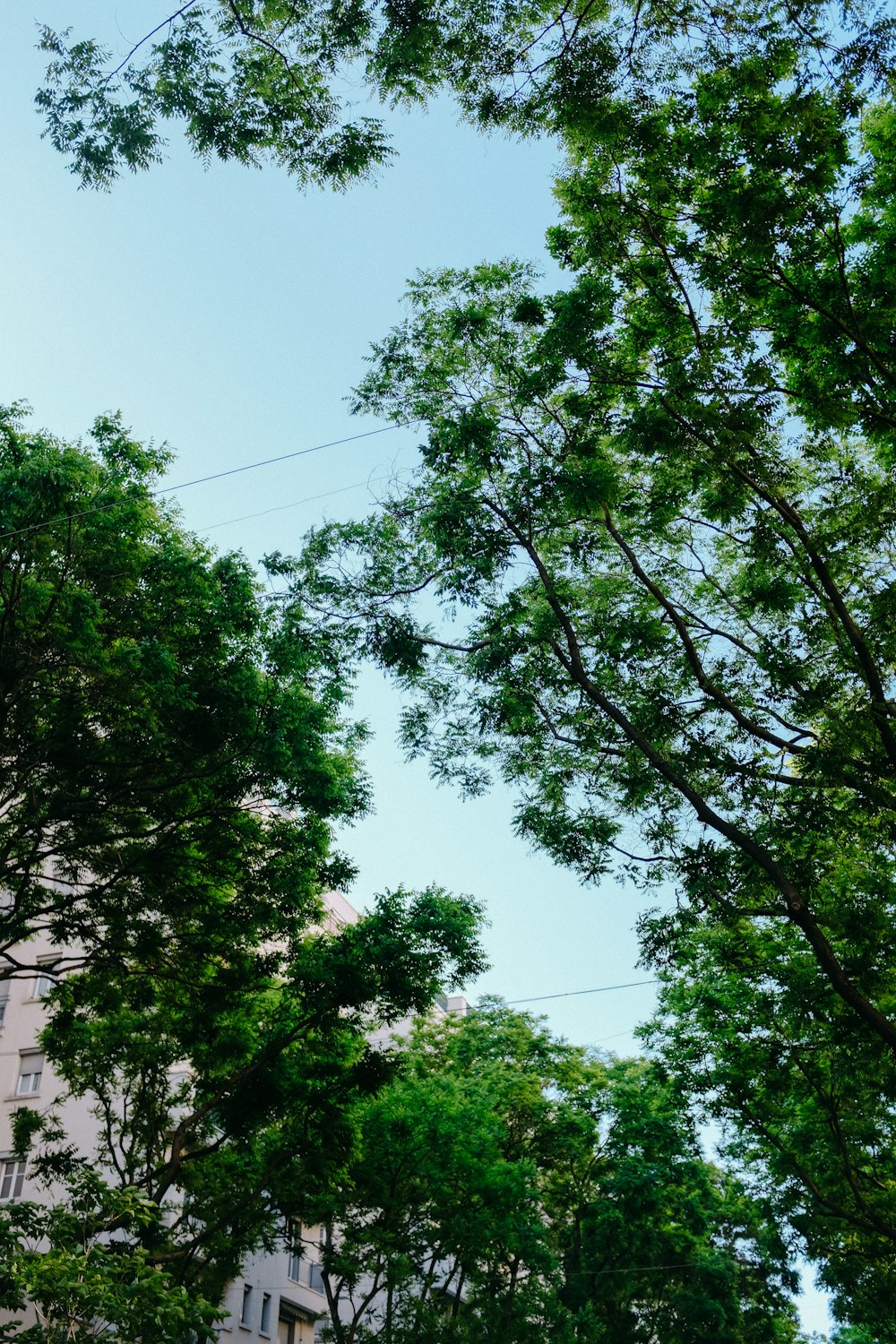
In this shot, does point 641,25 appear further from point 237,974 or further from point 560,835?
point 237,974

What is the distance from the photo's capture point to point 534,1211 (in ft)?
71.8

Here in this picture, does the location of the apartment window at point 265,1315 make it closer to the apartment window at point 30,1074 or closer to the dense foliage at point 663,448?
the apartment window at point 30,1074

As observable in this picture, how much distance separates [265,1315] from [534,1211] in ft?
24.4

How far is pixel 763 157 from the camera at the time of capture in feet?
27.0

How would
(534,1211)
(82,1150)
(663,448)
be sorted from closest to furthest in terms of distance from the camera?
(663,448) → (82,1150) → (534,1211)

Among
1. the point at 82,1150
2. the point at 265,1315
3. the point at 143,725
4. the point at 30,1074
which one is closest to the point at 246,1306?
the point at 265,1315

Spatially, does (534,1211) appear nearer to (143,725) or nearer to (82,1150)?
(82,1150)

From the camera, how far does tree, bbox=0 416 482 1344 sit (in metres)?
10.7

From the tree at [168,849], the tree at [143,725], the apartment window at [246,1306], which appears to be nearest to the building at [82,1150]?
the apartment window at [246,1306]

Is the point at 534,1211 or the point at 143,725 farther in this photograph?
the point at 534,1211

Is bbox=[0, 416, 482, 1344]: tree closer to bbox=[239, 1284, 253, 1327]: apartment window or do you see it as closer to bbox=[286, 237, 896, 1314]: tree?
bbox=[286, 237, 896, 1314]: tree

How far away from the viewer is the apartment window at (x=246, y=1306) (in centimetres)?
2348

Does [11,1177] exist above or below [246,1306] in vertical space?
above

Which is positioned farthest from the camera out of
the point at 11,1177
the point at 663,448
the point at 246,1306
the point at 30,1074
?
the point at 246,1306
